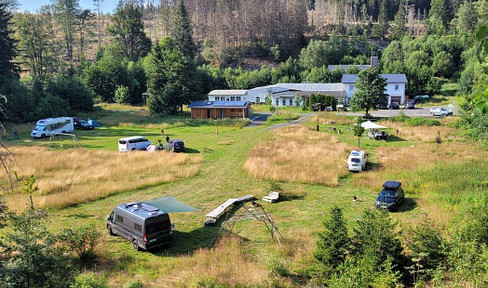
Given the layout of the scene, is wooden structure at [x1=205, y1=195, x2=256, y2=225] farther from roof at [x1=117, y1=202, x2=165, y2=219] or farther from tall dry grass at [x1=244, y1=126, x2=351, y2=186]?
tall dry grass at [x1=244, y1=126, x2=351, y2=186]

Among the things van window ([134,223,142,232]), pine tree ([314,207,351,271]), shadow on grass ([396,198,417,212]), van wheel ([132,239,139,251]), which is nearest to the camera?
pine tree ([314,207,351,271])

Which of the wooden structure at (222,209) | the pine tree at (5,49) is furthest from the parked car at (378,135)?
the pine tree at (5,49)

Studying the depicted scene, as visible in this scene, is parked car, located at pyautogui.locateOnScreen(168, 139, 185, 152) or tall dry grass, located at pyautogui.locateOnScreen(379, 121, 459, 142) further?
tall dry grass, located at pyautogui.locateOnScreen(379, 121, 459, 142)

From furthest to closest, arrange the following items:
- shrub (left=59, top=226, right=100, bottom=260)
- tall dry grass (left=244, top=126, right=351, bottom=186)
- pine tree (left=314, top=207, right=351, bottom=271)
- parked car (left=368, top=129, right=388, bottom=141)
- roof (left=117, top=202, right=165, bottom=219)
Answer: parked car (left=368, top=129, right=388, bottom=141) → tall dry grass (left=244, top=126, right=351, bottom=186) → roof (left=117, top=202, right=165, bottom=219) → shrub (left=59, top=226, right=100, bottom=260) → pine tree (left=314, top=207, right=351, bottom=271)

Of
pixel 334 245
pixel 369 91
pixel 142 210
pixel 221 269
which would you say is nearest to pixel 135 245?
pixel 142 210

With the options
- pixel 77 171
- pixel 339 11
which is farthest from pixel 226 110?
pixel 339 11

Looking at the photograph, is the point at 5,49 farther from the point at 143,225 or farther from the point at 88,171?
the point at 143,225

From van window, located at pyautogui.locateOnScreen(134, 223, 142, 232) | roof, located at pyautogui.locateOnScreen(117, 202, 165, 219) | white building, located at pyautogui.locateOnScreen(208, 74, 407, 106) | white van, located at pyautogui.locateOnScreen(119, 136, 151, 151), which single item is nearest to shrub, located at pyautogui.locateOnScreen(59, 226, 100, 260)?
van window, located at pyautogui.locateOnScreen(134, 223, 142, 232)

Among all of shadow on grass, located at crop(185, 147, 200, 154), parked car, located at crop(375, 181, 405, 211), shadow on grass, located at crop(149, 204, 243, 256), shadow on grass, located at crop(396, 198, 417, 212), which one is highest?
shadow on grass, located at crop(185, 147, 200, 154)
